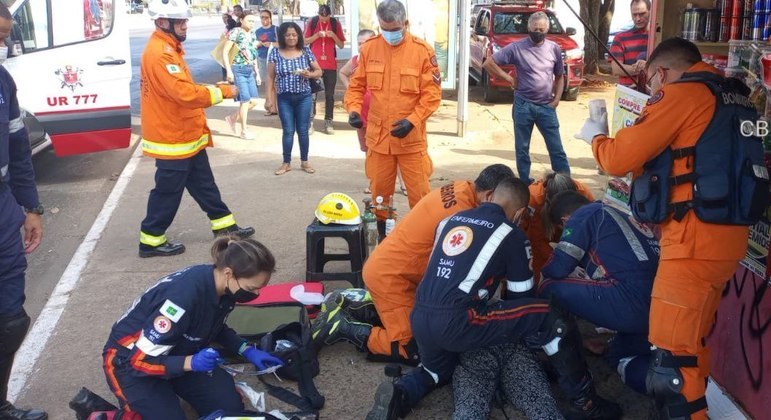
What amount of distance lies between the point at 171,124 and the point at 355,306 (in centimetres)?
229

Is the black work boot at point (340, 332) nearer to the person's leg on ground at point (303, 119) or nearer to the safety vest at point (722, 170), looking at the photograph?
the safety vest at point (722, 170)

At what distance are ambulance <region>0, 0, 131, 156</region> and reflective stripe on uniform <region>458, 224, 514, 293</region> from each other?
5.75m

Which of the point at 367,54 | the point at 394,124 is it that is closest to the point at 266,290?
the point at 394,124

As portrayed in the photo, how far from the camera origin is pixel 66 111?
7.67m

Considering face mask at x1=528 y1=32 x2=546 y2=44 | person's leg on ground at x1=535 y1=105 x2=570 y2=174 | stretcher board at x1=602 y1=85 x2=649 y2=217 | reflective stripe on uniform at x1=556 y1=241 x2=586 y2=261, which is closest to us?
reflective stripe on uniform at x1=556 y1=241 x2=586 y2=261

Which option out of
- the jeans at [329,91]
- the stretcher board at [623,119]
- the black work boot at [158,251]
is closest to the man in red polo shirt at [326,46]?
the jeans at [329,91]

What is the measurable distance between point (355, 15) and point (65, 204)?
499cm

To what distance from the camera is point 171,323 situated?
317cm

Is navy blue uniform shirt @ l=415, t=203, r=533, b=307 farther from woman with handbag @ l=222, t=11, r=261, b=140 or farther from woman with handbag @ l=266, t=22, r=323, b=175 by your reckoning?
woman with handbag @ l=222, t=11, r=261, b=140

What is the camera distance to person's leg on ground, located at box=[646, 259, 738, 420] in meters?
3.06

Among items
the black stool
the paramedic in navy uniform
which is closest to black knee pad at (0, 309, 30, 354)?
the paramedic in navy uniform

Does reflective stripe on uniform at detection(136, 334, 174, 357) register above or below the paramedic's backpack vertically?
above

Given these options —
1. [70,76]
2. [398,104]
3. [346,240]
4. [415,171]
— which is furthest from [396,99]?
[70,76]

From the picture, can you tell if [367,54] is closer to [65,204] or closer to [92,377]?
[92,377]
